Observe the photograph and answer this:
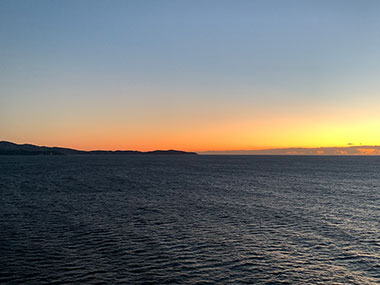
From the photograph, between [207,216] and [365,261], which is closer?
[365,261]

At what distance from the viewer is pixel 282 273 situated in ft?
86.5

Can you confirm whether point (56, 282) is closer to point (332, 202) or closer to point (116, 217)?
point (116, 217)

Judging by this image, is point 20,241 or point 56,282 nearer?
point 56,282

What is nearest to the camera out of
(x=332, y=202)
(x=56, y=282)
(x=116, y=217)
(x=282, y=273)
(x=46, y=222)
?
(x=56, y=282)

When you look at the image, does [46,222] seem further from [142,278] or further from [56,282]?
[142,278]

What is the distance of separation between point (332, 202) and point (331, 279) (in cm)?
4134

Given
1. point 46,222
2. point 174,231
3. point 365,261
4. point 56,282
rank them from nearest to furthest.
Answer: point 56,282
point 365,261
point 174,231
point 46,222

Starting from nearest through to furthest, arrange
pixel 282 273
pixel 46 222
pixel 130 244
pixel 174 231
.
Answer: pixel 282 273
pixel 130 244
pixel 174 231
pixel 46 222

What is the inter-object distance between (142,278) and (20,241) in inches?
678

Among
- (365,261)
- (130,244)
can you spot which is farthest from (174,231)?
(365,261)

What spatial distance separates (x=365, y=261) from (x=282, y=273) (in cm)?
902

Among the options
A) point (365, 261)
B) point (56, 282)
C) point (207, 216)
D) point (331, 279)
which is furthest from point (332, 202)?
point (56, 282)

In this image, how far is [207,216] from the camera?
48.4 m

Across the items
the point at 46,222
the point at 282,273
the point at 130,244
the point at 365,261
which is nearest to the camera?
the point at 282,273
